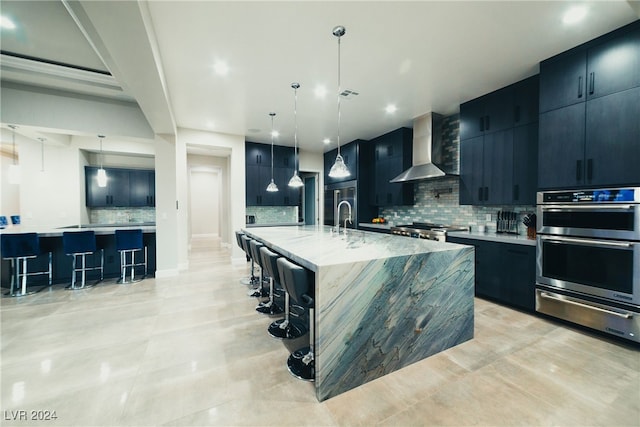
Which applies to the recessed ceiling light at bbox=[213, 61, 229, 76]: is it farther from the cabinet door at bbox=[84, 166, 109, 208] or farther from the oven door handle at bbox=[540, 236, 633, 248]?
the cabinet door at bbox=[84, 166, 109, 208]

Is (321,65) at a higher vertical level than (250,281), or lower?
higher

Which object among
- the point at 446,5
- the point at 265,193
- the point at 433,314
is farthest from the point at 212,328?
the point at 265,193

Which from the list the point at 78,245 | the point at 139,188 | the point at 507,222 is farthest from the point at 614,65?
the point at 139,188

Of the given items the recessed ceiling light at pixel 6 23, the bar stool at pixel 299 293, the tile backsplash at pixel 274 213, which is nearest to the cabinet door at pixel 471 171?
the bar stool at pixel 299 293

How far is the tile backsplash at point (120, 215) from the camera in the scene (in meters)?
6.27

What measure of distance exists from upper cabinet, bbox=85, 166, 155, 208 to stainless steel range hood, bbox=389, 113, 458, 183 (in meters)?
6.29

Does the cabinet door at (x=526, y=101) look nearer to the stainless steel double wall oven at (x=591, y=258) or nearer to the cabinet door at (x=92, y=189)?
the stainless steel double wall oven at (x=591, y=258)

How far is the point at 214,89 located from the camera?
3.45 meters

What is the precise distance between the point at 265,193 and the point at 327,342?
16.3 feet

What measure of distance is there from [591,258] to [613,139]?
1.14 m

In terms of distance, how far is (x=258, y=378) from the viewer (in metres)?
1.85

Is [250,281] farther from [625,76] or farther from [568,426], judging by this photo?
[625,76]

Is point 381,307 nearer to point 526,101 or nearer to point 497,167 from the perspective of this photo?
point 497,167

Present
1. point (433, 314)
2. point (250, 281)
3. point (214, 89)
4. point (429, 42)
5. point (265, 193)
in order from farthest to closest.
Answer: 1. point (265, 193)
2. point (250, 281)
3. point (214, 89)
4. point (429, 42)
5. point (433, 314)
